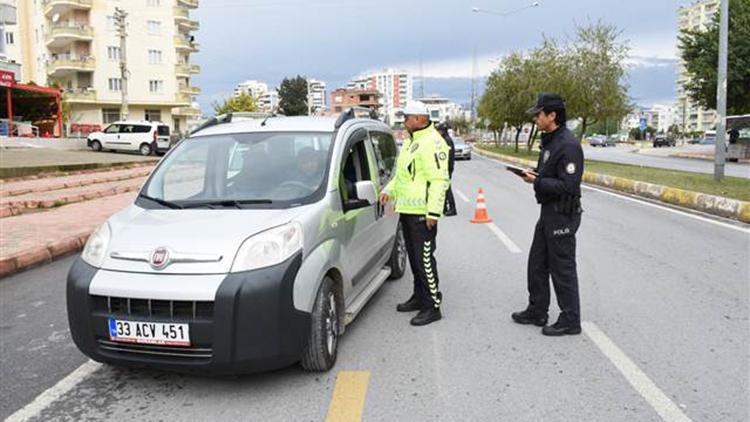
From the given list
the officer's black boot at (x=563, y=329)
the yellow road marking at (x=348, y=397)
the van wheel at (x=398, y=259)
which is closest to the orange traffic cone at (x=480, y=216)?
the van wheel at (x=398, y=259)

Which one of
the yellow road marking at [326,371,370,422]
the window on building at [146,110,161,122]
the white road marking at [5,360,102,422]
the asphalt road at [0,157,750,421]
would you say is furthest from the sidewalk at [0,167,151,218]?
the window on building at [146,110,161,122]

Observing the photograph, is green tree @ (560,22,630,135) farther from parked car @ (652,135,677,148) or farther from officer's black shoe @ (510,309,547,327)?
parked car @ (652,135,677,148)

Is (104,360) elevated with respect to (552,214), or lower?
lower

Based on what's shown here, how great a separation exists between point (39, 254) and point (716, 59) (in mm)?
39188

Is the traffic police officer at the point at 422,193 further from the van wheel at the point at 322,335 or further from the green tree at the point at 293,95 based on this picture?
the green tree at the point at 293,95

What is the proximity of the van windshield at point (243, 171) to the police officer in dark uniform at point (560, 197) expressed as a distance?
1731 mm

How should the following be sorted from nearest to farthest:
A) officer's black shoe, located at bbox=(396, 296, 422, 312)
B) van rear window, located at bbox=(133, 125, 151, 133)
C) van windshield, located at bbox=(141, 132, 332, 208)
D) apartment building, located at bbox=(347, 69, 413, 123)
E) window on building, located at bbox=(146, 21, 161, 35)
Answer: van windshield, located at bbox=(141, 132, 332, 208) < officer's black shoe, located at bbox=(396, 296, 422, 312) < van rear window, located at bbox=(133, 125, 151, 133) < window on building, located at bbox=(146, 21, 161, 35) < apartment building, located at bbox=(347, 69, 413, 123)

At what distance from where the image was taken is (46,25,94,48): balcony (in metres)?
59.1

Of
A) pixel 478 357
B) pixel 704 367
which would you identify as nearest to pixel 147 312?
pixel 478 357

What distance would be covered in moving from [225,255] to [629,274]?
5.03 metres

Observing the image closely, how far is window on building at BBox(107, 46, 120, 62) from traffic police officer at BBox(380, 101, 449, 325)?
64.6m

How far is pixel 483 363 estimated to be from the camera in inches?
169

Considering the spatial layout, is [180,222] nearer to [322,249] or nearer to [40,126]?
[322,249]

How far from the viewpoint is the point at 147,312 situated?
3.61 metres
